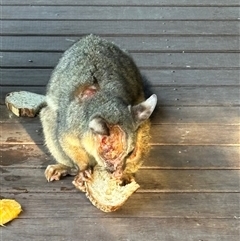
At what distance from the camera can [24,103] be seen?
3754mm

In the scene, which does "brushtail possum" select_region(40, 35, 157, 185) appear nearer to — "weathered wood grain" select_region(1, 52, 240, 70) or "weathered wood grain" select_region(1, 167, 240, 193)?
"weathered wood grain" select_region(1, 167, 240, 193)

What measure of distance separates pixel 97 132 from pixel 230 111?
1.28 m

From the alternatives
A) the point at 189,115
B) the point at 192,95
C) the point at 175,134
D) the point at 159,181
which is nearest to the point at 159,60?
the point at 192,95

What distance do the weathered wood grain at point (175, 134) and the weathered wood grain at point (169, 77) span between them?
1.37 feet

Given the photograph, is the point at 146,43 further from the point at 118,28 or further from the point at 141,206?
the point at 141,206

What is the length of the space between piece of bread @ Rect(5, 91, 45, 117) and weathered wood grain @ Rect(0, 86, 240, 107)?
118mm

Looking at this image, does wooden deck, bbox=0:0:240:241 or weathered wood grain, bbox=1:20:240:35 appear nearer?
wooden deck, bbox=0:0:240:241

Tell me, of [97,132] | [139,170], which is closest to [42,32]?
[139,170]

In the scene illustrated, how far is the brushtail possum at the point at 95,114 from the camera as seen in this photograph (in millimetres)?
2898

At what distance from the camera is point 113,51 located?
3.60m

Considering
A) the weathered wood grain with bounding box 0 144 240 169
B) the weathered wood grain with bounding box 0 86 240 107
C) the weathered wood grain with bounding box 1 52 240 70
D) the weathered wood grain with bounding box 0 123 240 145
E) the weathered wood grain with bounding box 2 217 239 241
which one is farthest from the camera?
the weathered wood grain with bounding box 1 52 240 70

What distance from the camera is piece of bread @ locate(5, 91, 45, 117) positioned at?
3740 millimetres
